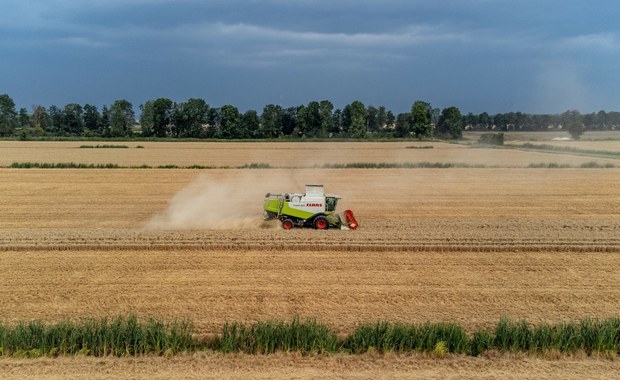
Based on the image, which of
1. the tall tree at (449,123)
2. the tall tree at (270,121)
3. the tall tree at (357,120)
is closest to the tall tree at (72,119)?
the tall tree at (270,121)

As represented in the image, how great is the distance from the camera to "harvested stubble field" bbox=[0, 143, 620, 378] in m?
10.2

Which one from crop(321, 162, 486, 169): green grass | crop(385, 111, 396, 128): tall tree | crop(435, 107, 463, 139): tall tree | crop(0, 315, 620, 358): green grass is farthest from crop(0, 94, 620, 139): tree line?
crop(0, 315, 620, 358): green grass

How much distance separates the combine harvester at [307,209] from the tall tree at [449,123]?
325 ft

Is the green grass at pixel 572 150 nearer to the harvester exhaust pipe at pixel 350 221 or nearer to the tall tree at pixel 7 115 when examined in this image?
the harvester exhaust pipe at pixel 350 221

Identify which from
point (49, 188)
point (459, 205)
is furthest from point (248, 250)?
point (49, 188)

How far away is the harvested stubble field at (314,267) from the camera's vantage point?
10219 mm

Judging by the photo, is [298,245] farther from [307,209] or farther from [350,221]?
[350,221]

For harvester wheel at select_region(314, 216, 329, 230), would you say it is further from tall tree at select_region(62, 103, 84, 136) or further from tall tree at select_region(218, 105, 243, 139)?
tall tree at select_region(62, 103, 84, 136)

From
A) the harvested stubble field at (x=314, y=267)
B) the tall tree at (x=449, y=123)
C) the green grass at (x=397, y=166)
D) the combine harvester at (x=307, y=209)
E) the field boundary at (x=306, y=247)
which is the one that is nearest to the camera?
the harvested stubble field at (x=314, y=267)

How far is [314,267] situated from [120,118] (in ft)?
346

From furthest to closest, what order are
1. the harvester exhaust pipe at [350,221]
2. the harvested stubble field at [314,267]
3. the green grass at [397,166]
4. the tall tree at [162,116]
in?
the tall tree at [162,116]
the green grass at [397,166]
the harvester exhaust pipe at [350,221]
the harvested stubble field at [314,267]

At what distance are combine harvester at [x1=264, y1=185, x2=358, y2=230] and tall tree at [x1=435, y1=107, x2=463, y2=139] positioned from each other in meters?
98.9

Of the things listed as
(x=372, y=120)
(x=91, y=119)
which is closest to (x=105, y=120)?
(x=91, y=119)

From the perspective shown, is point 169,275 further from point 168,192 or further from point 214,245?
point 168,192
